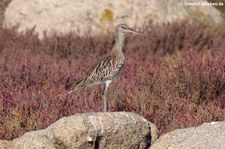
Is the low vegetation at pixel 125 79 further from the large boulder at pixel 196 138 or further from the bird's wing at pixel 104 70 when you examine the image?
the large boulder at pixel 196 138

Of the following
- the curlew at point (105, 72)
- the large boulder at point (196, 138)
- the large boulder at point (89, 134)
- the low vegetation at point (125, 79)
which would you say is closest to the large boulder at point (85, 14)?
the low vegetation at point (125, 79)

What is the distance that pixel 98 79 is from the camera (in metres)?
6.90

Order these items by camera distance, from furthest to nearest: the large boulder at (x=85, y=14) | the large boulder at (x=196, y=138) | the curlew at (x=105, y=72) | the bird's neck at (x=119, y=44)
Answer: the large boulder at (x=85, y=14) < the bird's neck at (x=119, y=44) < the curlew at (x=105, y=72) < the large boulder at (x=196, y=138)

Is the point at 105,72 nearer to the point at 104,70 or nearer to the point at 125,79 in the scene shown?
the point at 104,70

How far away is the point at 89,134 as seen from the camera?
5504 mm

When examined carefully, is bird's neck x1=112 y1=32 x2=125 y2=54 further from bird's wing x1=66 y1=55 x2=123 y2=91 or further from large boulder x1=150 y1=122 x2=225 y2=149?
large boulder x1=150 y1=122 x2=225 y2=149

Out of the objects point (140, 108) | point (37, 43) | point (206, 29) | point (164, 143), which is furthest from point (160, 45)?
point (164, 143)

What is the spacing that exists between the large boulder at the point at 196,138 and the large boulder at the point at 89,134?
264mm

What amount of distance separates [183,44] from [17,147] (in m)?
7.13

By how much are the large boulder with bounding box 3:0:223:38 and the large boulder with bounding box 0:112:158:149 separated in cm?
711

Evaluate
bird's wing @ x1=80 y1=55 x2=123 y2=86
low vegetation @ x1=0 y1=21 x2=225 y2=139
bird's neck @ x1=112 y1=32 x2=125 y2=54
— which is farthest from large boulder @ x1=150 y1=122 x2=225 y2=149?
bird's neck @ x1=112 y1=32 x2=125 y2=54

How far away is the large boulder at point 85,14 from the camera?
42.4ft

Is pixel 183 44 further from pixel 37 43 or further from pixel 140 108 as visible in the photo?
pixel 140 108

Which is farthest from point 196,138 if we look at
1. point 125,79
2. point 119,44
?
point 125,79
